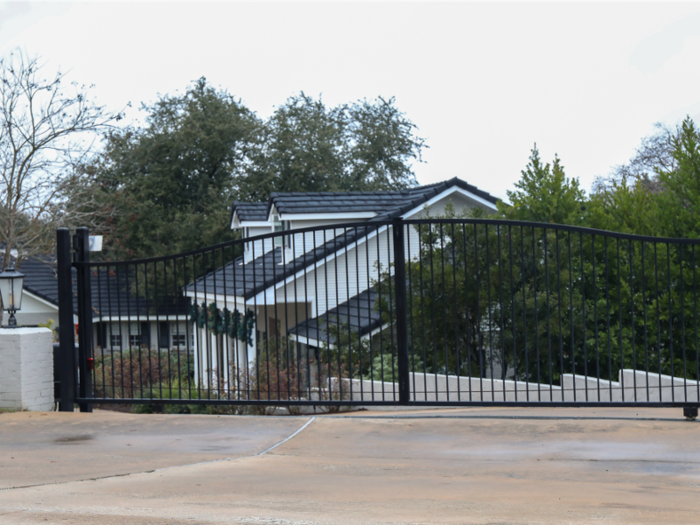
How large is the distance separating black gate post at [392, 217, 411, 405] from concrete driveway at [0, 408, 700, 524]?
0.44 meters

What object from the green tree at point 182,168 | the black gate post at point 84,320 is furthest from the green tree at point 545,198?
the green tree at point 182,168

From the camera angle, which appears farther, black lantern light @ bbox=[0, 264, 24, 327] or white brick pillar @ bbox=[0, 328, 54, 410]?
black lantern light @ bbox=[0, 264, 24, 327]

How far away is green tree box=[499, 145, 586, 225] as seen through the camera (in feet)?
48.6

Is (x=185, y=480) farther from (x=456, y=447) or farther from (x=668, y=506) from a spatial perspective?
(x=668, y=506)

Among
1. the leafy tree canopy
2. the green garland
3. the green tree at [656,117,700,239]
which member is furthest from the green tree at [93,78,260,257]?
the green tree at [656,117,700,239]

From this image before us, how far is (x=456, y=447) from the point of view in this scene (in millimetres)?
7125

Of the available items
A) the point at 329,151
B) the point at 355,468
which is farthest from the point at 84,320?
the point at 329,151

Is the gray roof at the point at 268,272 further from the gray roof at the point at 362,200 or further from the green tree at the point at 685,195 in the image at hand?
the green tree at the point at 685,195

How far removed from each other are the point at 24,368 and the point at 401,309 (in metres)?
4.51

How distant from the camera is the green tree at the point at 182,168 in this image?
35.3m

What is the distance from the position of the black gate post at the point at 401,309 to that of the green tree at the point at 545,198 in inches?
287

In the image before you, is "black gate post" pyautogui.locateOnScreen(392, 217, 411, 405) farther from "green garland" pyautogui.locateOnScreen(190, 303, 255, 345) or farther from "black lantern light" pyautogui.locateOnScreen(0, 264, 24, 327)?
"black lantern light" pyautogui.locateOnScreen(0, 264, 24, 327)

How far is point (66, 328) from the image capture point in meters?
9.12

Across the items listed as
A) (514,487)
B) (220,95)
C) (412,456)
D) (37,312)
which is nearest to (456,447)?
(412,456)
